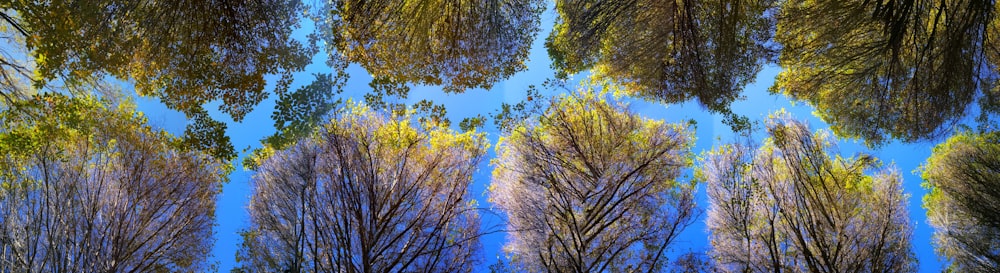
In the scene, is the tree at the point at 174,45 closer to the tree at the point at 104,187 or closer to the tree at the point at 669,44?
the tree at the point at 104,187

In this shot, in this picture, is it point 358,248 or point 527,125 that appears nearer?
point 358,248

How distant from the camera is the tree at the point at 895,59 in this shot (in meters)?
4.05

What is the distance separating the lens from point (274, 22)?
15.6ft

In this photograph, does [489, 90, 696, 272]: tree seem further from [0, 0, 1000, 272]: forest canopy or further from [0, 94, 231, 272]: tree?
[0, 94, 231, 272]: tree

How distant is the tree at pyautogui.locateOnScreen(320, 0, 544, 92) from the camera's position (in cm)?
514

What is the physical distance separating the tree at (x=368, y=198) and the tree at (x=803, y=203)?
5.27 metres

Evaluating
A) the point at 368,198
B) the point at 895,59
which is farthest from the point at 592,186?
the point at 895,59

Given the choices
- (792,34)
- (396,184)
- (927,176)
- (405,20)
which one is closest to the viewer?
(405,20)

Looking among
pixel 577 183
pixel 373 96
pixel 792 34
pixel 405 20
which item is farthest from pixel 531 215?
pixel 792 34

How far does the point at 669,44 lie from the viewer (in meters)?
5.65

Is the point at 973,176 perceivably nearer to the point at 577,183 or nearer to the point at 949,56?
the point at 949,56

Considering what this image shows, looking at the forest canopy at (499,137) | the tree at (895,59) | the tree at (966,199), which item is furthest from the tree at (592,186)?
the tree at (966,199)

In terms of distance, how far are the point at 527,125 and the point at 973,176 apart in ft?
31.2

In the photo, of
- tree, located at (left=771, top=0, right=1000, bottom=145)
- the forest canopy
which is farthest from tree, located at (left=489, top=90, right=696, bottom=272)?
tree, located at (left=771, top=0, right=1000, bottom=145)
